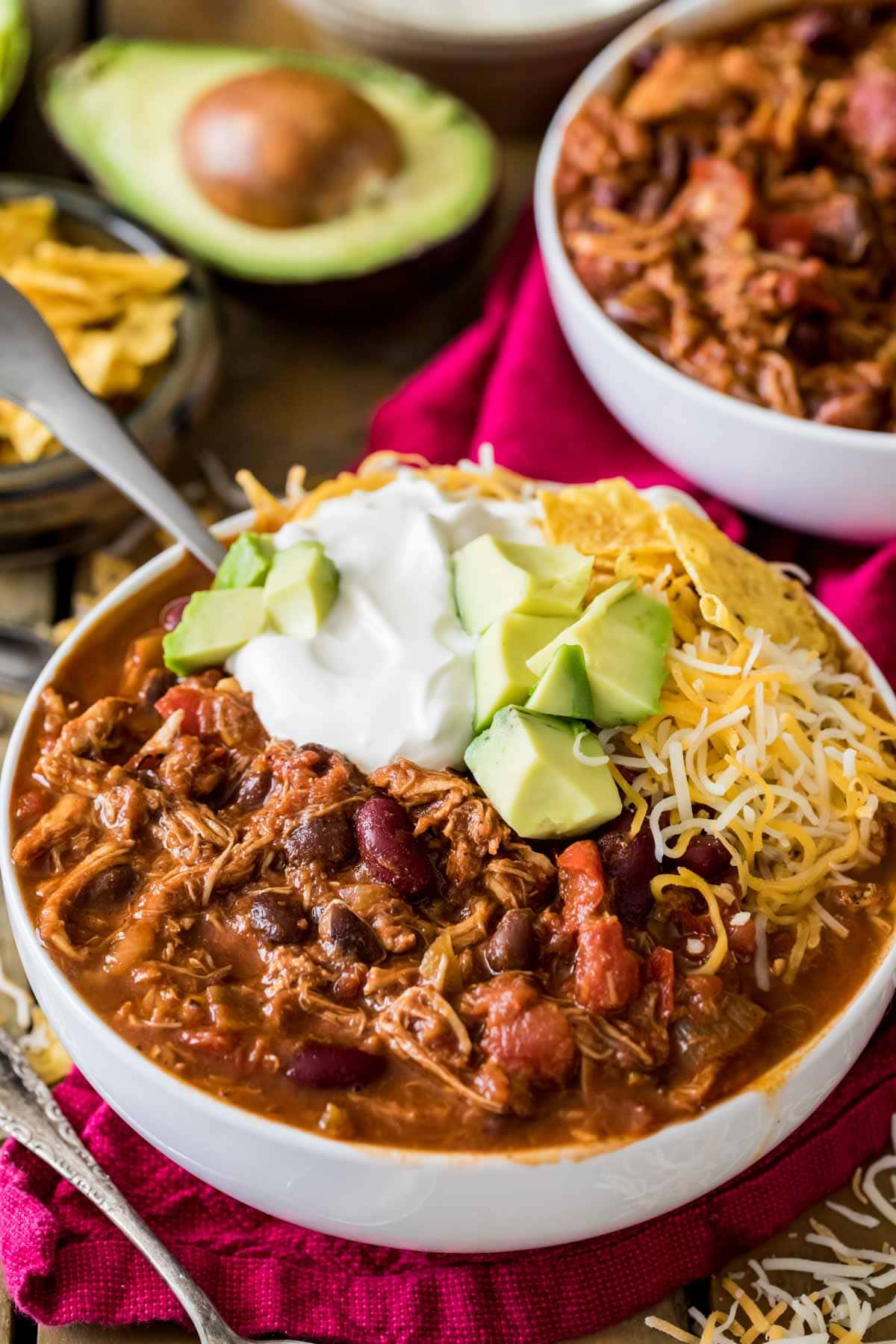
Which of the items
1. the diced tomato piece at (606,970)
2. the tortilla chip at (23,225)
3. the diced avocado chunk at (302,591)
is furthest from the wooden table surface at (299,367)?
the diced tomato piece at (606,970)

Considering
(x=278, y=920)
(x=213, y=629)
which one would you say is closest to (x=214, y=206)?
(x=213, y=629)

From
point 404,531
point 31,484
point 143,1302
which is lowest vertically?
point 143,1302

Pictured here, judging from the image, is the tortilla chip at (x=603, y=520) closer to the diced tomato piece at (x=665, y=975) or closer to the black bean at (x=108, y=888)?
the diced tomato piece at (x=665, y=975)

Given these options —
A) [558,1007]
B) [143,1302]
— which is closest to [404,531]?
[558,1007]

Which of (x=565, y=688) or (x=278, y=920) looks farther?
(x=565, y=688)

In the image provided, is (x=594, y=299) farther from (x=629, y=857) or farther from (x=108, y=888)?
(x=108, y=888)

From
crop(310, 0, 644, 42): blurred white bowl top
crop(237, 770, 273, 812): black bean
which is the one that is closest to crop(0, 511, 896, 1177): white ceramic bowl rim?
crop(237, 770, 273, 812): black bean

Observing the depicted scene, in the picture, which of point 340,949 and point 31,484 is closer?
point 340,949

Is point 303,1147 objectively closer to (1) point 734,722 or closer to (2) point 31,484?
(1) point 734,722
